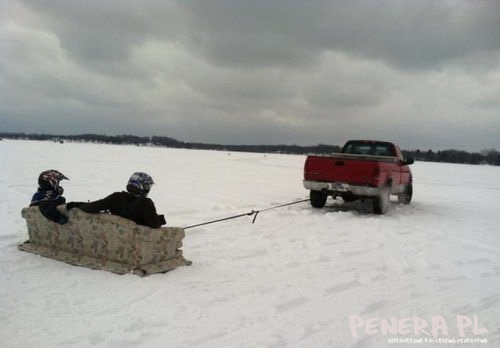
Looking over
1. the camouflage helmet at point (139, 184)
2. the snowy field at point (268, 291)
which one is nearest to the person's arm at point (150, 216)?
the camouflage helmet at point (139, 184)

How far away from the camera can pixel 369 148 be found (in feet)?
39.9

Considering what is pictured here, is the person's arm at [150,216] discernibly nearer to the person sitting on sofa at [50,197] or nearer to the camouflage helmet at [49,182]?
the person sitting on sofa at [50,197]

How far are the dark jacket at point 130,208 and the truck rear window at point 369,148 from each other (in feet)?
27.5

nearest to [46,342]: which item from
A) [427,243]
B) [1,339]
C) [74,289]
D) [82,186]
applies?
[1,339]

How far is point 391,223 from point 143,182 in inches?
234

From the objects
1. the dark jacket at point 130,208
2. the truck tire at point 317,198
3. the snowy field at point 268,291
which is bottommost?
the snowy field at point 268,291

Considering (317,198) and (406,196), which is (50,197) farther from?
(406,196)

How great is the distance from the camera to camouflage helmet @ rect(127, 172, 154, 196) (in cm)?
506

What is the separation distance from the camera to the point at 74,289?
173 inches

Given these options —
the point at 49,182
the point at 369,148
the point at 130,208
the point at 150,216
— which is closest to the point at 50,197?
the point at 49,182

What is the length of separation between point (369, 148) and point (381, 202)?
8.68ft

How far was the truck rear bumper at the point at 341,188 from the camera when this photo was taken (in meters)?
9.62

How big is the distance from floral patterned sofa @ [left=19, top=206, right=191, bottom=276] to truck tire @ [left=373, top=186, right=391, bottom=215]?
5869mm

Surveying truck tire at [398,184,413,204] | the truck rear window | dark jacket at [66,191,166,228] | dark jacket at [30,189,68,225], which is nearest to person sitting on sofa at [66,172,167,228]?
dark jacket at [66,191,166,228]
